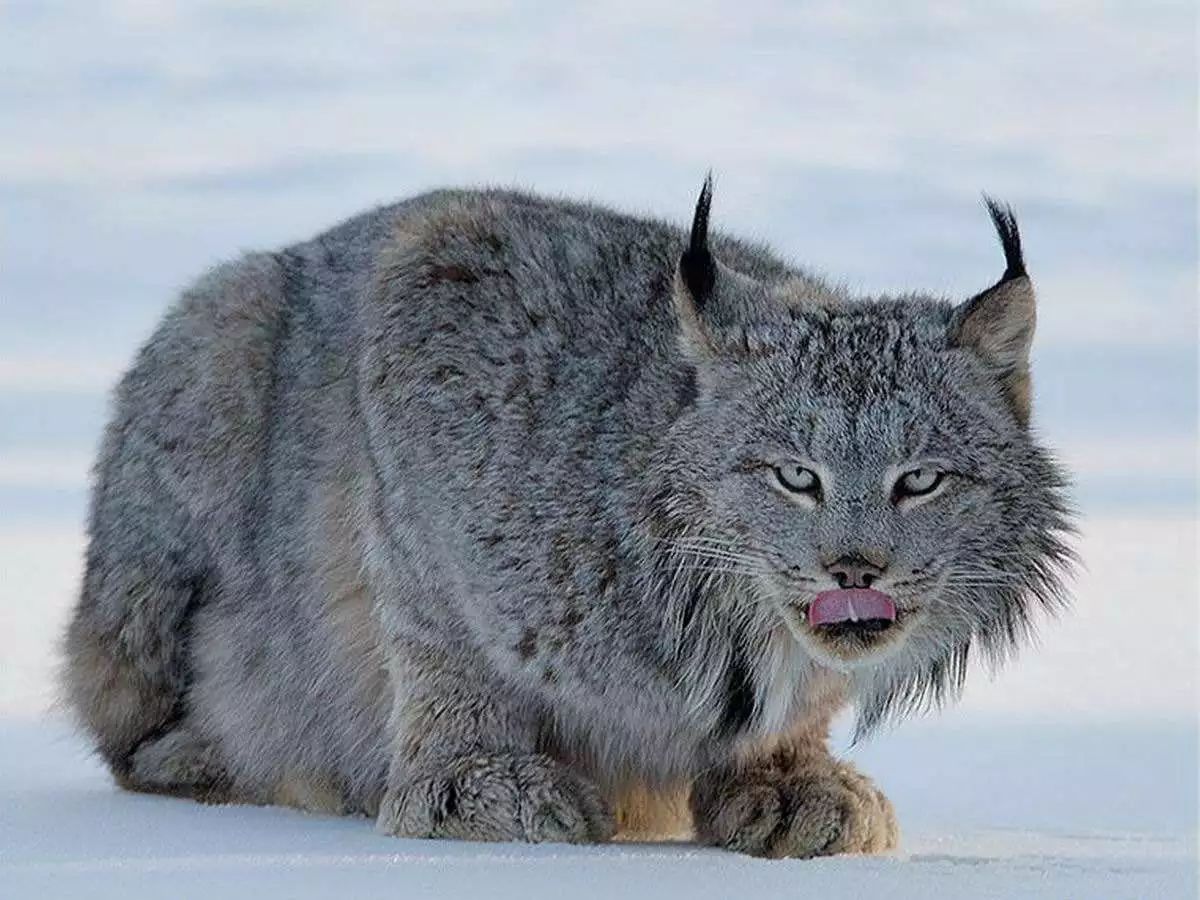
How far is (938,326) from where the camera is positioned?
18.8ft

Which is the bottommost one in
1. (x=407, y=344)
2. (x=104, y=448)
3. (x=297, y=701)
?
(x=297, y=701)

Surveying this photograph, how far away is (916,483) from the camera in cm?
544

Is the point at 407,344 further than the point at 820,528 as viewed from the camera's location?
Yes

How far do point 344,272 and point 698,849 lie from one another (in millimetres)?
2044

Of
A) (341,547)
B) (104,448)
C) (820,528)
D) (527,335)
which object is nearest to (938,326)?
(820,528)

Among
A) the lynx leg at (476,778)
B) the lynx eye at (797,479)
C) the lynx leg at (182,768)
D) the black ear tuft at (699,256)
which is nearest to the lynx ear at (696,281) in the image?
the black ear tuft at (699,256)

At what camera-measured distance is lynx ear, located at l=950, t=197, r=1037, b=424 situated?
568 cm

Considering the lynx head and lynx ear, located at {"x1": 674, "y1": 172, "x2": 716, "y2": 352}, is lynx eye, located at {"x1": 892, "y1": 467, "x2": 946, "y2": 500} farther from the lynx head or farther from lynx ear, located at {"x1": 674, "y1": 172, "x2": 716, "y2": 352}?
lynx ear, located at {"x1": 674, "y1": 172, "x2": 716, "y2": 352}

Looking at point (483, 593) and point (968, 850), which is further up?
point (483, 593)

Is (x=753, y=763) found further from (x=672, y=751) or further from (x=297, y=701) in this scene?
(x=297, y=701)

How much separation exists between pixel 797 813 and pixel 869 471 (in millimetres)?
1022

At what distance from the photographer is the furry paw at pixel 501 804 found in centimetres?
585

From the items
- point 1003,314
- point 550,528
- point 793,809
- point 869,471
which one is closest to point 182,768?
point 550,528

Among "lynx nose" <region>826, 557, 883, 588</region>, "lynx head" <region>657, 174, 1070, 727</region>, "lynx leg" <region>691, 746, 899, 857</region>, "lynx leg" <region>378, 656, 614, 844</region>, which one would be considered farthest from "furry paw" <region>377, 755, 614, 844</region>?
"lynx nose" <region>826, 557, 883, 588</region>
